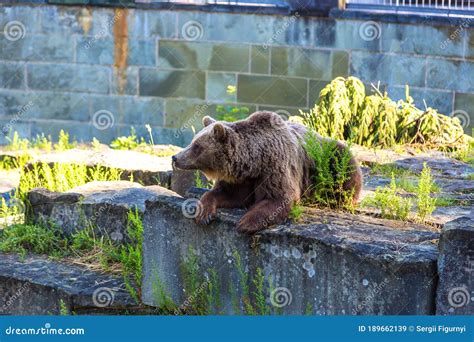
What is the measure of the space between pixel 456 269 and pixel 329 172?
5.08ft

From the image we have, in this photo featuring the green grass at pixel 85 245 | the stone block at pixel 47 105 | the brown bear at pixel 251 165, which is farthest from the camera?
the stone block at pixel 47 105

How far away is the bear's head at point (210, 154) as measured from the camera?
6.21 m

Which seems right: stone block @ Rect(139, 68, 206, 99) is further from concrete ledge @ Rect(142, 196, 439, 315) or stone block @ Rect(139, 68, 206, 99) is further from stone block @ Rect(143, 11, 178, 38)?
concrete ledge @ Rect(142, 196, 439, 315)

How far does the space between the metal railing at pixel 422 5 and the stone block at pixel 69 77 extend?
3639 mm

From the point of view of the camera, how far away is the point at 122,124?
43.1 ft

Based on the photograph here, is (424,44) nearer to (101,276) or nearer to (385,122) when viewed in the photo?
(385,122)

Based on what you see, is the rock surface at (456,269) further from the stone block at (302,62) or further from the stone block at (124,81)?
the stone block at (124,81)

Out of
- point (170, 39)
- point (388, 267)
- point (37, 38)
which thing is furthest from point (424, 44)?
point (388, 267)

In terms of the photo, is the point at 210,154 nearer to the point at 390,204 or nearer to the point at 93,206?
the point at 390,204

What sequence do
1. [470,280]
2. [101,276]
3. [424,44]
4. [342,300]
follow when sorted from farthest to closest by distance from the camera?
[424,44] < [101,276] < [342,300] < [470,280]

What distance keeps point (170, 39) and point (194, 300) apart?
7.05 meters

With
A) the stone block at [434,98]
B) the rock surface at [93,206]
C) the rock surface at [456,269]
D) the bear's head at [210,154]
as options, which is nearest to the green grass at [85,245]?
the rock surface at [93,206]

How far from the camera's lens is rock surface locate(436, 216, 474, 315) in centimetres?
509

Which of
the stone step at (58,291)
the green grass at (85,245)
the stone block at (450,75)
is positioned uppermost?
the stone block at (450,75)
